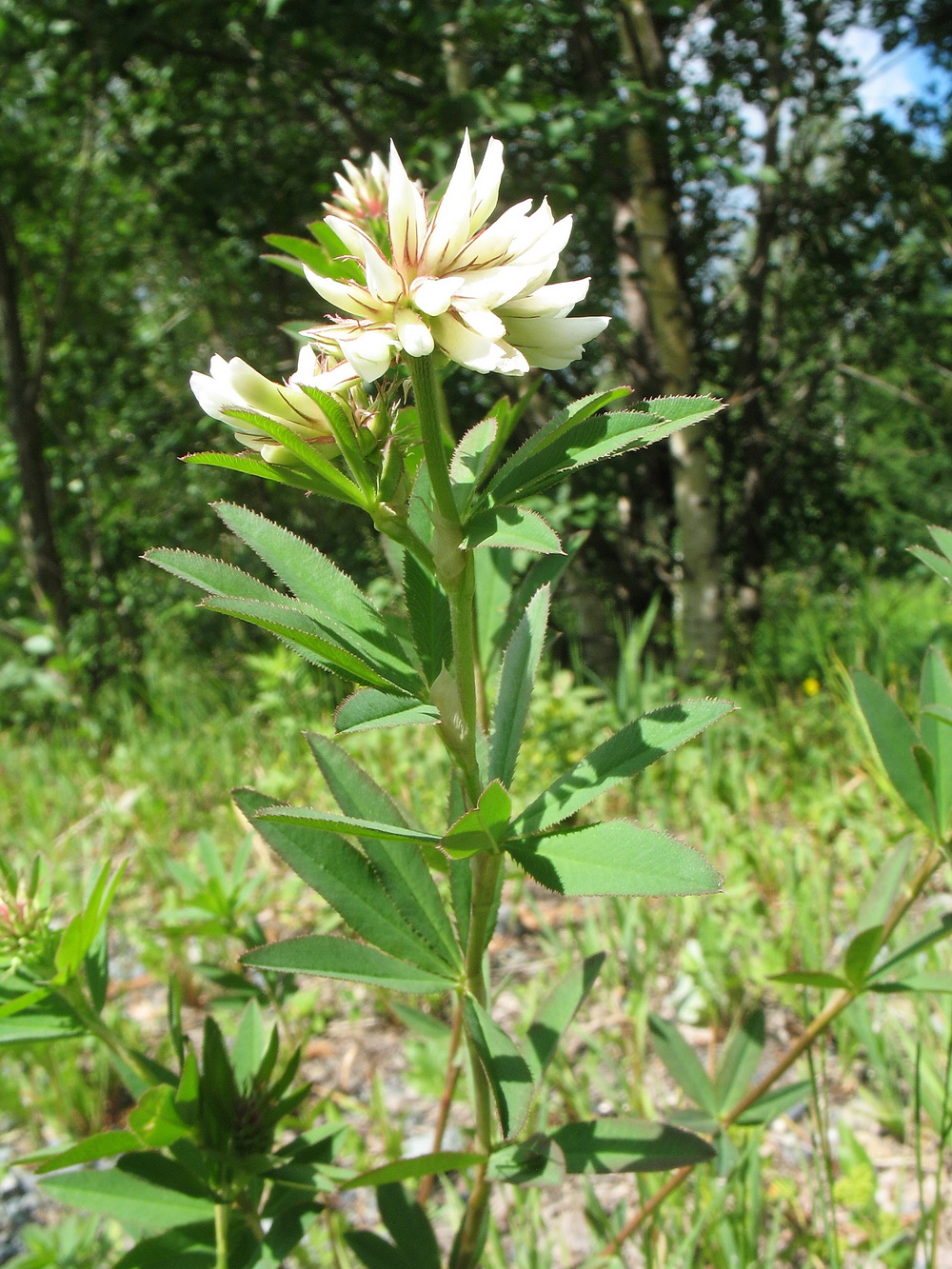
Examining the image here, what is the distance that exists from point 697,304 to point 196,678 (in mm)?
3647

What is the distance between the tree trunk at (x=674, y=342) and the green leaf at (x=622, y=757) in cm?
316

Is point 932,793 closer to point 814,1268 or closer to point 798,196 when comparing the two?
point 814,1268

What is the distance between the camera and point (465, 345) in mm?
493

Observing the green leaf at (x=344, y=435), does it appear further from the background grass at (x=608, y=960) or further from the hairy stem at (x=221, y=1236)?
the hairy stem at (x=221, y=1236)

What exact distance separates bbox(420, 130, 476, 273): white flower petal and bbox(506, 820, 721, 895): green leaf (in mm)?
355

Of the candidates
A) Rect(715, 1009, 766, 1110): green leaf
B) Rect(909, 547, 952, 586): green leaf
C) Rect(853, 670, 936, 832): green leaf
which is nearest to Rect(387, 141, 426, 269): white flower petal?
Rect(909, 547, 952, 586): green leaf

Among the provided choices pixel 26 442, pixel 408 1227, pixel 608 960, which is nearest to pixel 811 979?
pixel 408 1227

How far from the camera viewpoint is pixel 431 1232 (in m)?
0.82

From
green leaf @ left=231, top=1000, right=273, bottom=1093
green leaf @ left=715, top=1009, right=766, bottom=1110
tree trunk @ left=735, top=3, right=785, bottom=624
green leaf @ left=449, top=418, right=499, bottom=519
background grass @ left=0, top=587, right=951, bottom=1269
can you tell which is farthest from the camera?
tree trunk @ left=735, top=3, right=785, bottom=624

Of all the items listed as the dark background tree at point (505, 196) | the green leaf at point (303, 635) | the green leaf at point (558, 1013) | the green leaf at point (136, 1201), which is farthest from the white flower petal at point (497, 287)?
the dark background tree at point (505, 196)

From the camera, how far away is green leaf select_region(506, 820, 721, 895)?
19.9 inches

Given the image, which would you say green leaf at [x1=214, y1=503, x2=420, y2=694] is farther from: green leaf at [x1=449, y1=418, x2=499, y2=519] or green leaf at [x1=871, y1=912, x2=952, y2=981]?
green leaf at [x1=871, y1=912, x2=952, y2=981]

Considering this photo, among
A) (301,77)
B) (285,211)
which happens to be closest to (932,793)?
(301,77)

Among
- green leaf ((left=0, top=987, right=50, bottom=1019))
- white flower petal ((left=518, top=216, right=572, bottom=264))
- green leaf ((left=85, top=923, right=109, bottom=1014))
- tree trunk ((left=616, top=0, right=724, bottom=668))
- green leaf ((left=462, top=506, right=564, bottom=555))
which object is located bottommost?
green leaf ((left=85, top=923, right=109, bottom=1014))
